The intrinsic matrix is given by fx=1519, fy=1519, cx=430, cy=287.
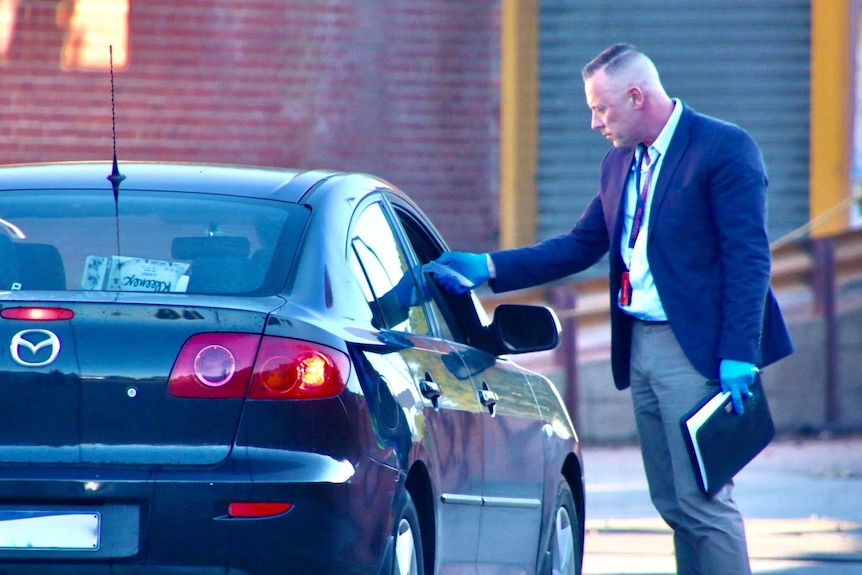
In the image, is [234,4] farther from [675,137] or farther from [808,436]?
[675,137]

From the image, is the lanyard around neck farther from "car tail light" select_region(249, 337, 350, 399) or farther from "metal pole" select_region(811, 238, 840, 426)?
"metal pole" select_region(811, 238, 840, 426)

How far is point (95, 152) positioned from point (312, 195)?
779 centimetres

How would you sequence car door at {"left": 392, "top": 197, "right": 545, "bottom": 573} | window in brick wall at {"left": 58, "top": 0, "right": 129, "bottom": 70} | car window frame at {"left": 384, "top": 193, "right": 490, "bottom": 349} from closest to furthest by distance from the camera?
car door at {"left": 392, "top": 197, "right": 545, "bottom": 573} < car window frame at {"left": 384, "top": 193, "right": 490, "bottom": 349} < window in brick wall at {"left": 58, "top": 0, "right": 129, "bottom": 70}

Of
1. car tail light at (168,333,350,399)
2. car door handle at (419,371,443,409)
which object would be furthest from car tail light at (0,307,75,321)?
car door handle at (419,371,443,409)

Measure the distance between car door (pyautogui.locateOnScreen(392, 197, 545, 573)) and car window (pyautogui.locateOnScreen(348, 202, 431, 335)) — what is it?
167 millimetres

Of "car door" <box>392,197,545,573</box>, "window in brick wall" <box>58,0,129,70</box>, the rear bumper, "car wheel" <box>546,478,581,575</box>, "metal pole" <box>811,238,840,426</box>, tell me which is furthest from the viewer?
"window in brick wall" <box>58,0,129,70</box>

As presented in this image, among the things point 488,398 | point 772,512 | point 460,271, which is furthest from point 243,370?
point 772,512

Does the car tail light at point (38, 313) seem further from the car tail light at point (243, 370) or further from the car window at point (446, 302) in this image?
the car window at point (446, 302)

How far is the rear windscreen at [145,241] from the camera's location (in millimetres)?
3592

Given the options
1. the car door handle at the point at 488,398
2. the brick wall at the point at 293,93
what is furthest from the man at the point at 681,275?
the brick wall at the point at 293,93

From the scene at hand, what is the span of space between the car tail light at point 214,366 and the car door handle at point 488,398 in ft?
4.20

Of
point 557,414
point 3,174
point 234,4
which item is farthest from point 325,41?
point 3,174

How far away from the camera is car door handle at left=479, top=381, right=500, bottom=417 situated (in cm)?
453

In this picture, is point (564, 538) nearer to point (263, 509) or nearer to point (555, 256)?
point (555, 256)
